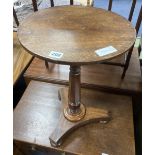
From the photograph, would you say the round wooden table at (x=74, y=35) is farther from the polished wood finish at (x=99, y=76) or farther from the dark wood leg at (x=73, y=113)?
the polished wood finish at (x=99, y=76)

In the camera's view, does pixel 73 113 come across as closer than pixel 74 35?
No

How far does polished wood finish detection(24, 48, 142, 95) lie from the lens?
4.41 ft

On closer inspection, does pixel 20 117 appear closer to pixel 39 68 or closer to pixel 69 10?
pixel 39 68

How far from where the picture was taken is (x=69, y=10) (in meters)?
1.05

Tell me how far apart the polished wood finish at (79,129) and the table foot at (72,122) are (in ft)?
0.11

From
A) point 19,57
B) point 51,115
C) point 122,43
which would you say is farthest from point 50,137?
point 19,57

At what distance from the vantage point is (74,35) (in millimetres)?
856

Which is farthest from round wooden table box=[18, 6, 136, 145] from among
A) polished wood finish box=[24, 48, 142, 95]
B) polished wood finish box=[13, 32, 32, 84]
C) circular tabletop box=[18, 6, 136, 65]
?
polished wood finish box=[13, 32, 32, 84]

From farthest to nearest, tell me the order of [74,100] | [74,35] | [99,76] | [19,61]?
[19,61], [99,76], [74,100], [74,35]

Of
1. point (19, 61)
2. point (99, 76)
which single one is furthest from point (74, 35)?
point (19, 61)

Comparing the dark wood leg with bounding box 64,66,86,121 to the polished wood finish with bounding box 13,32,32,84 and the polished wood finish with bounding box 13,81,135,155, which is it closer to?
the polished wood finish with bounding box 13,81,135,155

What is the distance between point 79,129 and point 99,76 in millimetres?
422

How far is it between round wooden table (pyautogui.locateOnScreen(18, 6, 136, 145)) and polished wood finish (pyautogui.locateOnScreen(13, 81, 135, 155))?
10cm

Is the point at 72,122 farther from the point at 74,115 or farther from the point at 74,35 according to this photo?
the point at 74,35
